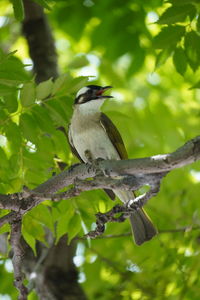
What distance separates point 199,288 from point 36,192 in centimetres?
261

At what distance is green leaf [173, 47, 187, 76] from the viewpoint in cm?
438

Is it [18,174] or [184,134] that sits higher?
[18,174]

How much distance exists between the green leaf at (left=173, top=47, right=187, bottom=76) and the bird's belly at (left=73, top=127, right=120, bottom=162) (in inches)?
49.2

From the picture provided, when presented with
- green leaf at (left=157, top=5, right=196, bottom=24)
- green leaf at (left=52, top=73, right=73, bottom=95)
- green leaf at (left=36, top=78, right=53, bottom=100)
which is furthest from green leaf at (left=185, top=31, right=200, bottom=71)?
green leaf at (left=36, top=78, right=53, bottom=100)

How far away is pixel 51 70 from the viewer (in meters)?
6.86

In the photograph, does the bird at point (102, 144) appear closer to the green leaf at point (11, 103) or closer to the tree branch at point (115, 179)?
the green leaf at point (11, 103)

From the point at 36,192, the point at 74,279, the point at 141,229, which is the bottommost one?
the point at 74,279

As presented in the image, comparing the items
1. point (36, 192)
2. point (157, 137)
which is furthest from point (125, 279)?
point (36, 192)

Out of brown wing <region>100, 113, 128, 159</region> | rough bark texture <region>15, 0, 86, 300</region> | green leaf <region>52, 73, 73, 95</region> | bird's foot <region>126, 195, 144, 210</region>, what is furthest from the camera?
rough bark texture <region>15, 0, 86, 300</region>

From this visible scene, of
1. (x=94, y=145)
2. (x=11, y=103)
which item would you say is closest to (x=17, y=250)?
(x=11, y=103)

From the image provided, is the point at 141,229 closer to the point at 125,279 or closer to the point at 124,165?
the point at 125,279

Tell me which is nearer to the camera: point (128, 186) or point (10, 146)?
point (128, 186)

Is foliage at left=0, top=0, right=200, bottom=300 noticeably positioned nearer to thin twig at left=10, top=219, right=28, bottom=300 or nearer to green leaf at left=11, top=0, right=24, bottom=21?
green leaf at left=11, top=0, right=24, bottom=21

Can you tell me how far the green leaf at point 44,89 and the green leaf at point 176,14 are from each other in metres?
0.98
